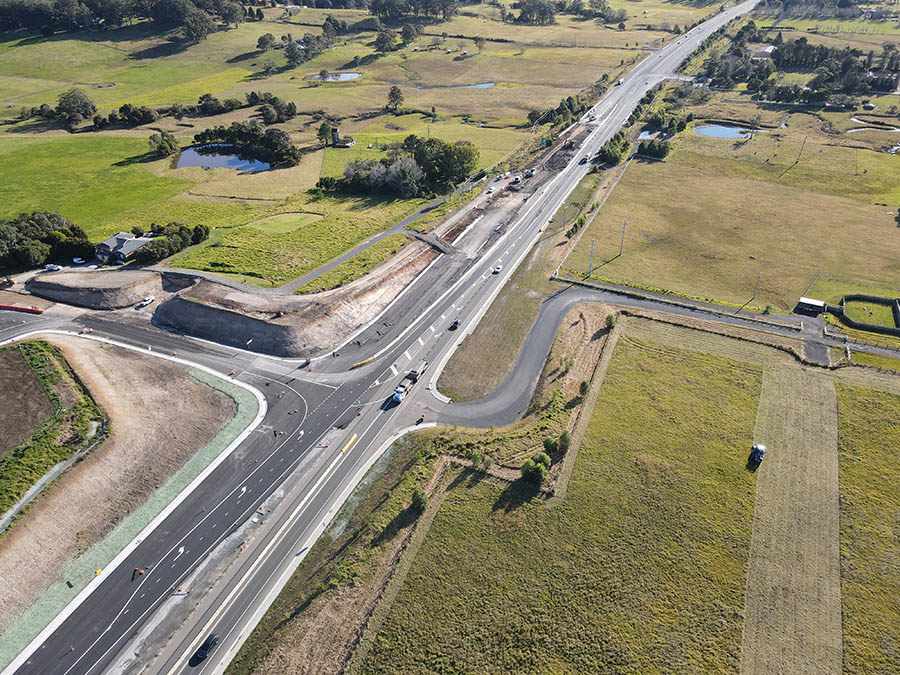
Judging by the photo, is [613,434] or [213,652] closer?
[213,652]

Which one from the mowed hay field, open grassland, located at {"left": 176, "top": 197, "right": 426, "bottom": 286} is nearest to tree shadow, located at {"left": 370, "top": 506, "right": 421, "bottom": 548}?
open grassland, located at {"left": 176, "top": 197, "right": 426, "bottom": 286}

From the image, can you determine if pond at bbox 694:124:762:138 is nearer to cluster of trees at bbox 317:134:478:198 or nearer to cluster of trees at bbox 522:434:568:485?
cluster of trees at bbox 317:134:478:198

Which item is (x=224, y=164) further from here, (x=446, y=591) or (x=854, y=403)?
(x=854, y=403)

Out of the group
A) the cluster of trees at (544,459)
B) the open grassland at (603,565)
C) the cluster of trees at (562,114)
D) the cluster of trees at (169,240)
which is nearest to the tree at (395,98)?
the cluster of trees at (562,114)

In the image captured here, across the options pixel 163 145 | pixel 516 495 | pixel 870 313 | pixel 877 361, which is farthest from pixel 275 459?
pixel 163 145

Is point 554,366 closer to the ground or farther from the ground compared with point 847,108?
closer to the ground

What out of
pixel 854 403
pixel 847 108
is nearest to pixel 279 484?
pixel 854 403

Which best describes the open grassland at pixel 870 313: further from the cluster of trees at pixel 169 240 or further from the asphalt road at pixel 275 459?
the cluster of trees at pixel 169 240
